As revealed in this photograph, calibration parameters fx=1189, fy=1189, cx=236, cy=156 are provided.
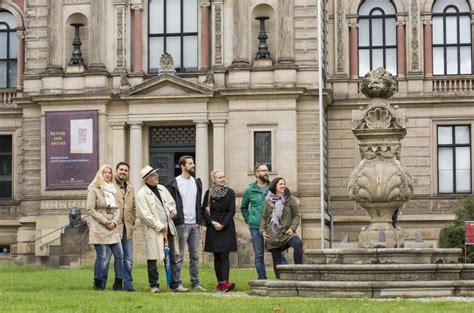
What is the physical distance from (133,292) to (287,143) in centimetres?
2251

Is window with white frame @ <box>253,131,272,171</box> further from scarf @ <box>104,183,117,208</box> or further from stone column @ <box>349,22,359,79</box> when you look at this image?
scarf @ <box>104,183,117,208</box>

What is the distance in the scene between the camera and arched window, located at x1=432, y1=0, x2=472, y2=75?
46781 mm

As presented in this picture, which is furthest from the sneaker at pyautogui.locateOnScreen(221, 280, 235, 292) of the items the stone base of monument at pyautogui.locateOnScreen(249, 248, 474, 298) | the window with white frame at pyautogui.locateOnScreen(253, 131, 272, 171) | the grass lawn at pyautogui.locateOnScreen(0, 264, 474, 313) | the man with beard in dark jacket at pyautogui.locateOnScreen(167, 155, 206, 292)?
the window with white frame at pyautogui.locateOnScreen(253, 131, 272, 171)

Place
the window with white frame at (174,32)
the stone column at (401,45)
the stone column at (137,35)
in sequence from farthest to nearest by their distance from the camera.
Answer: the stone column at (401,45) < the window with white frame at (174,32) < the stone column at (137,35)

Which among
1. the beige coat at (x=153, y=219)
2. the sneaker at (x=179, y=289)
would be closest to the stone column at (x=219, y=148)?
the beige coat at (x=153, y=219)

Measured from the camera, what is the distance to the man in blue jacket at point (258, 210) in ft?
72.2

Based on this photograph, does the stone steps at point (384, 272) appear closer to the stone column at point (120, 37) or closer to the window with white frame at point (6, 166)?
the stone column at point (120, 37)

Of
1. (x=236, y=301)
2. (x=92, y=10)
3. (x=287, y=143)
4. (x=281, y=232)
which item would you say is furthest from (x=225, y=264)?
(x=92, y=10)

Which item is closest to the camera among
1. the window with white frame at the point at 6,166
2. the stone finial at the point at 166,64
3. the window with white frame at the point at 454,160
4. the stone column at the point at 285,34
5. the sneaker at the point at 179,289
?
the sneaker at the point at 179,289

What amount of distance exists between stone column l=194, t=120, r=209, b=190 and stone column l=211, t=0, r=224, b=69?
225 centimetres

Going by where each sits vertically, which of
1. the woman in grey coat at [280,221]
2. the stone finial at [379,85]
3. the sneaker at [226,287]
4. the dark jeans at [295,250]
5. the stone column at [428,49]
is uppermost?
the stone column at [428,49]

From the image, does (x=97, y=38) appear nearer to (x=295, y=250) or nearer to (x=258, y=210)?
(x=258, y=210)

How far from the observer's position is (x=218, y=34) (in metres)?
43.3

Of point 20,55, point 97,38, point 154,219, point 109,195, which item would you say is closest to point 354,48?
point 97,38
